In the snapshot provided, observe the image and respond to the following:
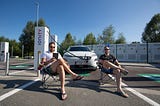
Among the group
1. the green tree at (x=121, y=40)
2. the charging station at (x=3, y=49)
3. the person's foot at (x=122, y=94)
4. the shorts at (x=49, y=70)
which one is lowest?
the person's foot at (x=122, y=94)

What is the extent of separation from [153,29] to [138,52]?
27379mm

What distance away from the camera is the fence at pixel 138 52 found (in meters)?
29.5

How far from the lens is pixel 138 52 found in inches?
1226

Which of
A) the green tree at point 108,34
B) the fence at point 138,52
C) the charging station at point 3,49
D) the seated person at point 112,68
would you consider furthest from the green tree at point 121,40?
the seated person at point 112,68

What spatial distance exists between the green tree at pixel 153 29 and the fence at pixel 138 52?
24.4 meters

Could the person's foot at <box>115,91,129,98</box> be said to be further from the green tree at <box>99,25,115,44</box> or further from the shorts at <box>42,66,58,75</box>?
the green tree at <box>99,25,115,44</box>

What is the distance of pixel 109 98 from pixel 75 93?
924mm

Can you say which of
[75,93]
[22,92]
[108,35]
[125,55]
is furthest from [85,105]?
[108,35]

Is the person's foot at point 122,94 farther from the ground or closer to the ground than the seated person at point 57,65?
closer to the ground

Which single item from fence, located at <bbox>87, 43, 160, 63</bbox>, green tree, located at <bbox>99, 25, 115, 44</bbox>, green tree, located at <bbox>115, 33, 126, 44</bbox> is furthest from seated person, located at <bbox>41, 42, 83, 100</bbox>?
green tree, located at <bbox>115, 33, 126, 44</bbox>

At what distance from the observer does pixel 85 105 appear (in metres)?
3.41

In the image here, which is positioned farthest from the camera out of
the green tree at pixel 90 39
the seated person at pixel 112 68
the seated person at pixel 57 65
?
the green tree at pixel 90 39

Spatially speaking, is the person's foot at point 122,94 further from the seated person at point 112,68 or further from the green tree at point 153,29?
the green tree at point 153,29

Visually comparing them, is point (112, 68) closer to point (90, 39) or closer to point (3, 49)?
point (3, 49)
